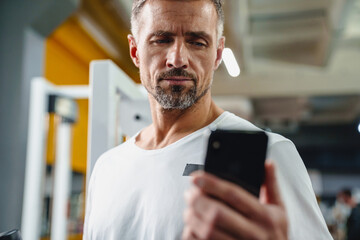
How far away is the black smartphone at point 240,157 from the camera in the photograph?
53 centimetres

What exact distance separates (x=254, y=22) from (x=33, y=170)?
13.3ft

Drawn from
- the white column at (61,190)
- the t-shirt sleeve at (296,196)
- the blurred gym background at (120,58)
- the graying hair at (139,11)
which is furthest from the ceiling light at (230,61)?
the t-shirt sleeve at (296,196)

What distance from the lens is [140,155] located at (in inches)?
45.9

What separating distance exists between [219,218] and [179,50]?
2.07 ft

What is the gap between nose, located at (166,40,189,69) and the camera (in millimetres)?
1008

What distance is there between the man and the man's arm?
337 millimetres

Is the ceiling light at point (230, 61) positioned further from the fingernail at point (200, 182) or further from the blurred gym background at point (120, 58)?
the fingernail at point (200, 182)

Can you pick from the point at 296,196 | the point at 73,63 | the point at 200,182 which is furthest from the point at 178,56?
the point at 73,63

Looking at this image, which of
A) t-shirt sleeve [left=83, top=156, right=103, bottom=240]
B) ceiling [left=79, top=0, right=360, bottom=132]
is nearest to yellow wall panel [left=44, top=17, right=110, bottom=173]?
ceiling [left=79, top=0, right=360, bottom=132]

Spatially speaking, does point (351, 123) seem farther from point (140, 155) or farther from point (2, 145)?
point (140, 155)

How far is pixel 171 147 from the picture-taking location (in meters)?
1.09

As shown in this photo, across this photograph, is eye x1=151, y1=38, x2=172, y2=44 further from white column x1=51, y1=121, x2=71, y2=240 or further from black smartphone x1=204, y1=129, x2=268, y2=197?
white column x1=51, y1=121, x2=71, y2=240

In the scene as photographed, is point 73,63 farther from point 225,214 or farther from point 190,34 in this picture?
point 225,214

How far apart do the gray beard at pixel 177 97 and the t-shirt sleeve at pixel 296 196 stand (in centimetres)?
27
